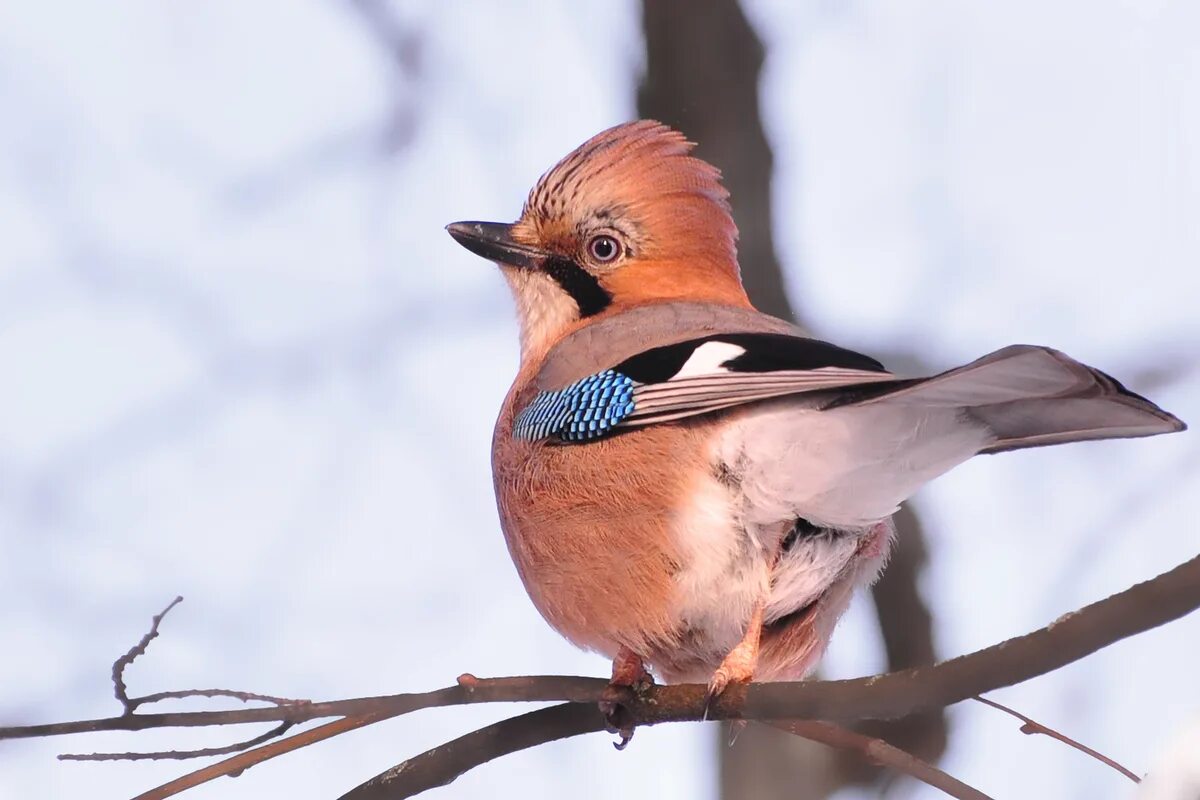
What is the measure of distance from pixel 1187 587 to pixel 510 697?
1.24 meters

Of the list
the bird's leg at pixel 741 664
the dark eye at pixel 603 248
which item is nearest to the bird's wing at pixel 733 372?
the bird's leg at pixel 741 664

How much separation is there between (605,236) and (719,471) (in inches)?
53.4

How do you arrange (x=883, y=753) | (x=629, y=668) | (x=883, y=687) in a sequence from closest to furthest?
(x=883, y=687), (x=883, y=753), (x=629, y=668)

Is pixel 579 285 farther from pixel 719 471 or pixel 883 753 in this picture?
pixel 883 753

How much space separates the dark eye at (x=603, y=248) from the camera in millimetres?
4535

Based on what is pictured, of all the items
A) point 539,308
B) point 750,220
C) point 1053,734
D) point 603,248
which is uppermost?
point 750,220

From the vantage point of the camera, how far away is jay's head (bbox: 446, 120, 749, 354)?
14.7ft

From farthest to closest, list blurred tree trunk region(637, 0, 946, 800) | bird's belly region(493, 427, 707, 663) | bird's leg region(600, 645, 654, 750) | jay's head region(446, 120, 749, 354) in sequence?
blurred tree trunk region(637, 0, 946, 800)
jay's head region(446, 120, 749, 354)
bird's belly region(493, 427, 707, 663)
bird's leg region(600, 645, 654, 750)

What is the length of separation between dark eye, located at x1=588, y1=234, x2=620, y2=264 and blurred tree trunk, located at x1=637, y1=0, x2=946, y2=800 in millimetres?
740

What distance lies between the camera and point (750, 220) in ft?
16.9

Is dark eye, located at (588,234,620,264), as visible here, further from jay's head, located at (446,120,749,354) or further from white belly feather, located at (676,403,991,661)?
white belly feather, located at (676,403,991,661)

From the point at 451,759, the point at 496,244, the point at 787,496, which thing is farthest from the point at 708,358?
the point at 496,244

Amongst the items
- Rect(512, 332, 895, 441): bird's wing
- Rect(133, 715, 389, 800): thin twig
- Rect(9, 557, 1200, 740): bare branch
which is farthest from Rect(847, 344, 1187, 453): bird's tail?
Rect(133, 715, 389, 800): thin twig

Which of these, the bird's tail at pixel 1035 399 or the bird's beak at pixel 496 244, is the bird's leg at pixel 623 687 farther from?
the bird's beak at pixel 496 244
